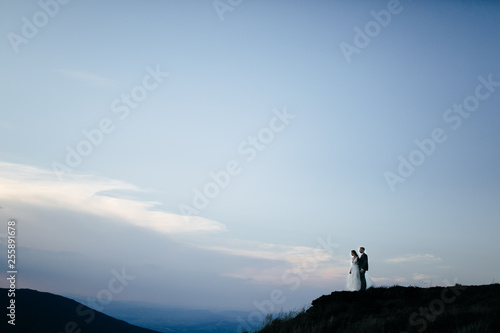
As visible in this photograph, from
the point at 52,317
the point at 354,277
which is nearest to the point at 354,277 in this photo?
the point at 354,277

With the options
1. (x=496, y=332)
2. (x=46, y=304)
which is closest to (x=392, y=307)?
(x=496, y=332)

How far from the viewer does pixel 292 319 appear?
677 inches

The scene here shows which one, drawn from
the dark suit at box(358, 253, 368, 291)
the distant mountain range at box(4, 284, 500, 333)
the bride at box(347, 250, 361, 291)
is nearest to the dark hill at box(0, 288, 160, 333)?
the distant mountain range at box(4, 284, 500, 333)

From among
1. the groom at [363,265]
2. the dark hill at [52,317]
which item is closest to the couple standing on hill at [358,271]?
the groom at [363,265]

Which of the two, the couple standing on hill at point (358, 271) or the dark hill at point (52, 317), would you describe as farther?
the dark hill at point (52, 317)

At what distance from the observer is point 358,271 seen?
1912 cm

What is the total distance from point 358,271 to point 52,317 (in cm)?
5692

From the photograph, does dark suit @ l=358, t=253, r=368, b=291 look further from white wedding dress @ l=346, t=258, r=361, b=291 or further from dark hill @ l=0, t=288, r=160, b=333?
dark hill @ l=0, t=288, r=160, b=333

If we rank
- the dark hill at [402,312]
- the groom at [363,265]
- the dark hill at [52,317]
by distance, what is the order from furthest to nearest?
the dark hill at [52,317] < the groom at [363,265] < the dark hill at [402,312]

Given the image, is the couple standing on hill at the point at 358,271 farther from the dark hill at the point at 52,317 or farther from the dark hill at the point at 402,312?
the dark hill at the point at 52,317

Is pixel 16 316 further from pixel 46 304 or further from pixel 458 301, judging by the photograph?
pixel 458 301

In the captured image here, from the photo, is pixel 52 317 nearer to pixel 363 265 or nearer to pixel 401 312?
pixel 363 265

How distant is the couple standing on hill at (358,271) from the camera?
62.4 ft

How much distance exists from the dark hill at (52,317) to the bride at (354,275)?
50.1 m
